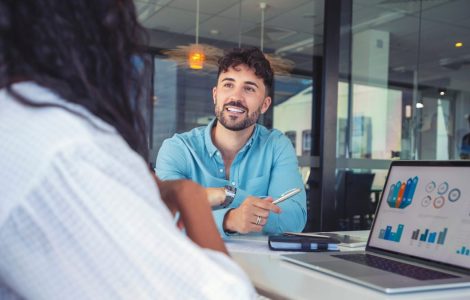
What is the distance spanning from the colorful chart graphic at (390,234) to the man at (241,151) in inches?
19.3

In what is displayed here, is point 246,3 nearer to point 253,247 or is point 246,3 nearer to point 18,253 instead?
point 253,247

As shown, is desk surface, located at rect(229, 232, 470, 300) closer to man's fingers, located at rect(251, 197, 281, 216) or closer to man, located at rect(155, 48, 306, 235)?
man's fingers, located at rect(251, 197, 281, 216)

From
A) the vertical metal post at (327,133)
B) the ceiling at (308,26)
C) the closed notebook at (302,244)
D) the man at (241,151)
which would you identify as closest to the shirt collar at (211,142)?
the man at (241,151)

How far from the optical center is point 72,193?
45 cm

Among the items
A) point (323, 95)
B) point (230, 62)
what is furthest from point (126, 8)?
point (323, 95)

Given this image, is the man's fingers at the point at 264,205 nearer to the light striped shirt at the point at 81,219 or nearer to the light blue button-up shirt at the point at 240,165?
the light blue button-up shirt at the point at 240,165

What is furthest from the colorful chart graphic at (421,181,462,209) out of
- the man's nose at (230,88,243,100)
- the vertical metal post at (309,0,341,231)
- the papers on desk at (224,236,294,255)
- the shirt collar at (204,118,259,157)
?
the vertical metal post at (309,0,341,231)

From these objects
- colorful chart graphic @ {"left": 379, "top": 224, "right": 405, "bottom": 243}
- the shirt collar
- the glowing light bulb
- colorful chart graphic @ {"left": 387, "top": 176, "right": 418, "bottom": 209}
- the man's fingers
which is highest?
the glowing light bulb

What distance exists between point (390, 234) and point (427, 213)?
12 centimetres

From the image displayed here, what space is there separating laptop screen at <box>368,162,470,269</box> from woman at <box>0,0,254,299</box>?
669 mm

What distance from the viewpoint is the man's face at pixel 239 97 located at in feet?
6.82

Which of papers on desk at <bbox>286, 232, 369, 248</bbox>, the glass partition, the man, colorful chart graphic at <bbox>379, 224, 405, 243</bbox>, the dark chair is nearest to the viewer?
colorful chart graphic at <bbox>379, 224, 405, 243</bbox>

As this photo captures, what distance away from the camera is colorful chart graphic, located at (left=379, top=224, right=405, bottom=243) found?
3.81 ft

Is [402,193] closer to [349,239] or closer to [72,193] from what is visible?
[349,239]
